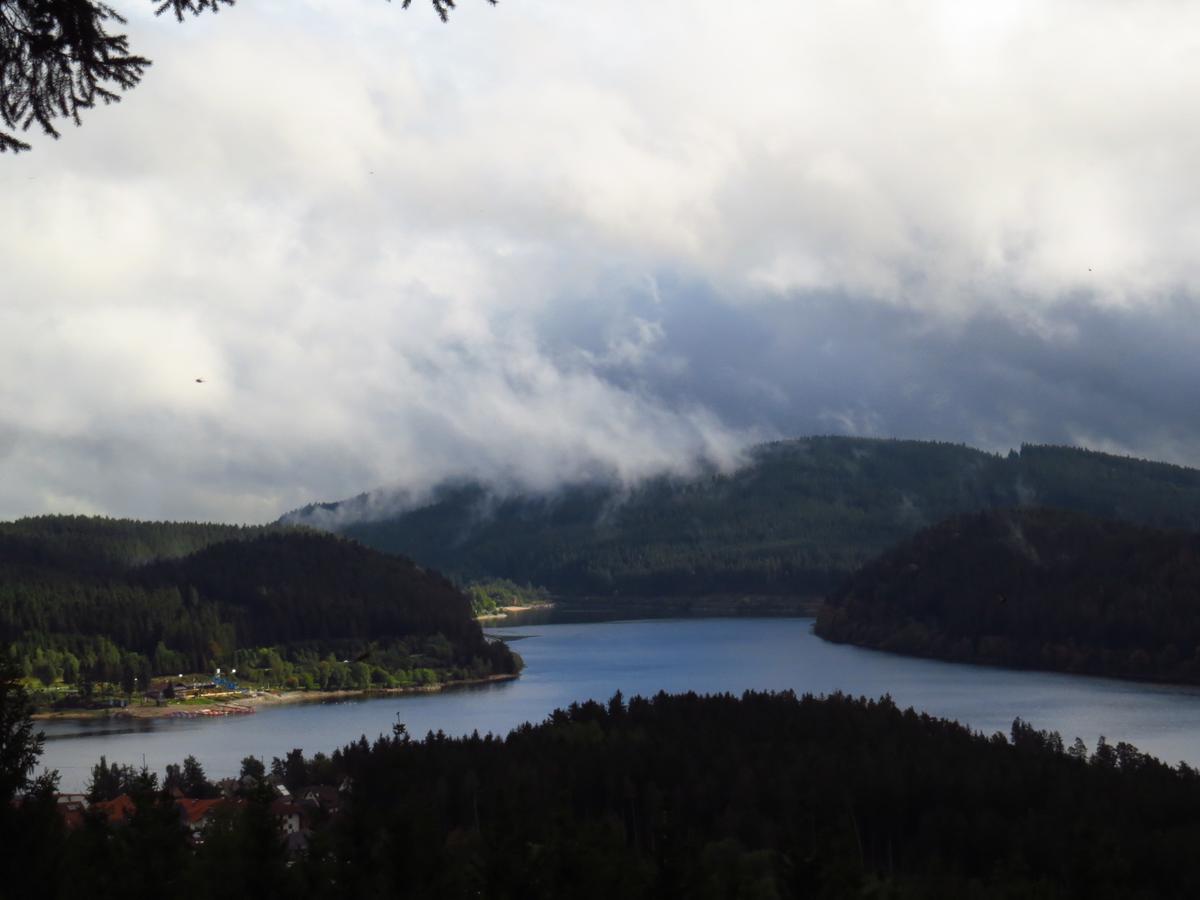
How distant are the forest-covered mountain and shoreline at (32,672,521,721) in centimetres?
196

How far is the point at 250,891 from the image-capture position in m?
19.3

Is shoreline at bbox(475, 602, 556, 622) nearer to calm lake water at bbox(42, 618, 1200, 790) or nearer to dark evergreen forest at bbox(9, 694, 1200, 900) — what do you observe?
calm lake water at bbox(42, 618, 1200, 790)

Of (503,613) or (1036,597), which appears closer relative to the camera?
(1036,597)

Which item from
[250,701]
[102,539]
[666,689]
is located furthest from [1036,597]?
[102,539]

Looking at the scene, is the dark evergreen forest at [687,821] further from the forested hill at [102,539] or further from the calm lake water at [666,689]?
the forested hill at [102,539]

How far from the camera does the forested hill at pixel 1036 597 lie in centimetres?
10175

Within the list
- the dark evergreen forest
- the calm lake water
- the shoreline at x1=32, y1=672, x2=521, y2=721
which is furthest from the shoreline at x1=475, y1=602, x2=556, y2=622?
the dark evergreen forest

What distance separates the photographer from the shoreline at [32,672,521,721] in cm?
8225

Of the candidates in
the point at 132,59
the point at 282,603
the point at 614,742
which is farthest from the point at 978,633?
the point at 132,59

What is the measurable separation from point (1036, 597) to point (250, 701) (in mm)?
61958

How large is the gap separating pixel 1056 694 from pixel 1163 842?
172 feet

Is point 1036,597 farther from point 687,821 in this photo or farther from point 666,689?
point 687,821

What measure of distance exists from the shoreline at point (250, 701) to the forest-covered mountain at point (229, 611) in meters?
1.96

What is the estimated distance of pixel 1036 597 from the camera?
117 m
